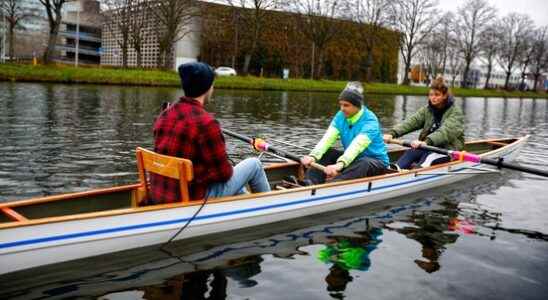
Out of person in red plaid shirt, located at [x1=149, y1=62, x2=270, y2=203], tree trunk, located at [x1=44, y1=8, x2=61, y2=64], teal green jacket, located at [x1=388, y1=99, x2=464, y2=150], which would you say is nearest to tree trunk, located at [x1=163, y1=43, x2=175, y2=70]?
tree trunk, located at [x1=44, y1=8, x2=61, y2=64]

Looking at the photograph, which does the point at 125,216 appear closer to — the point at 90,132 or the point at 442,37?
the point at 90,132

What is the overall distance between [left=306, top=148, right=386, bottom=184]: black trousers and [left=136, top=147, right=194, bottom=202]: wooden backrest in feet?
10.9

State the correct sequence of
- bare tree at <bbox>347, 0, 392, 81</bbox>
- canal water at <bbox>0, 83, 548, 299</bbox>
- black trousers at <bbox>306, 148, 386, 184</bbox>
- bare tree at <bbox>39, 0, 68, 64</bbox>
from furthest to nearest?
bare tree at <bbox>347, 0, 392, 81</bbox>
bare tree at <bbox>39, 0, 68, 64</bbox>
black trousers at <bbox>306, 148, 386, 184</bbox>
canal water at <bbox>0, 83, 548, 299</bbox>

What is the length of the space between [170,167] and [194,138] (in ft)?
1.50

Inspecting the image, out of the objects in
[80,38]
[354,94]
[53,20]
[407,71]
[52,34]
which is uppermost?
[80,38]

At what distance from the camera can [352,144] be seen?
8469 mm

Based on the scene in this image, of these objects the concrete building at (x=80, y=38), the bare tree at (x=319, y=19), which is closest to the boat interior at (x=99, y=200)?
the bare tree at (x=319, y=19)

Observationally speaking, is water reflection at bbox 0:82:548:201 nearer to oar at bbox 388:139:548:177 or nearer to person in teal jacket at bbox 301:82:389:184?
person in teal jacket at bbox 301:82:389:184

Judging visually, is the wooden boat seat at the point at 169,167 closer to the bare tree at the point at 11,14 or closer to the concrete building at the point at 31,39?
the bare tree at the point at 11,14

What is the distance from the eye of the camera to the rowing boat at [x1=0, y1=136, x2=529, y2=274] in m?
5.42

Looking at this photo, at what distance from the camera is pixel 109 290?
545cm

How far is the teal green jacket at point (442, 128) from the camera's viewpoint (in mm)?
10641

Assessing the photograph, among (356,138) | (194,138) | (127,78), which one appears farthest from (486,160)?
(127,78)

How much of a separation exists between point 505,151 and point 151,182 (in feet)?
34.5
